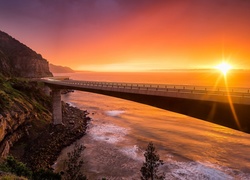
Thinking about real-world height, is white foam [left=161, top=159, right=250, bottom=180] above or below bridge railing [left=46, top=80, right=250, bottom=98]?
below

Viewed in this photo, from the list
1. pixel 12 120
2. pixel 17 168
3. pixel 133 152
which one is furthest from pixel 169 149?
pixel 12 120

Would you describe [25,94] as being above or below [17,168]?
above

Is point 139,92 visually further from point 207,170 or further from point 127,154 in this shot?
point 207,170

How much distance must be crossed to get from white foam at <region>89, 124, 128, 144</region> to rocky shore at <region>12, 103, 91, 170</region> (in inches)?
124

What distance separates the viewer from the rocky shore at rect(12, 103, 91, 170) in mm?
31231

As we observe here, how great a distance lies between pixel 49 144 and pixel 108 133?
16041mm

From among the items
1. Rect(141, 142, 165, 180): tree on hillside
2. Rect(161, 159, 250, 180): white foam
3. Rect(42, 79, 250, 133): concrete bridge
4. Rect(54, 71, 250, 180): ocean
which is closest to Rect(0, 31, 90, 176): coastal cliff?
Rect(54, 71, 250, 180): ocean

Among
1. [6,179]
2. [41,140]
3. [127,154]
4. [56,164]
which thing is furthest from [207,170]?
[41,140]

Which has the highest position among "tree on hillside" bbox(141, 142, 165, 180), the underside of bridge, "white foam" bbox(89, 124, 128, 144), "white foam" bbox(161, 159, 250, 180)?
the underside of bridge

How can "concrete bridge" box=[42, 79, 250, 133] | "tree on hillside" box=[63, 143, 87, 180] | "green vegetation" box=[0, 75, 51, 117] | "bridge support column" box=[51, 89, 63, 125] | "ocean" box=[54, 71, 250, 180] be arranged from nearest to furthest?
"concrete bridge" box=[42, 79, 250, 133]
"tree on hillside" box=[63, 143, 87, 180]
"ocean" box=[54, 71, 250, 180]
"green vegetation" box=[0, 75, 51, 117]
"bridge support column" box=[51, 89, 63, 125]

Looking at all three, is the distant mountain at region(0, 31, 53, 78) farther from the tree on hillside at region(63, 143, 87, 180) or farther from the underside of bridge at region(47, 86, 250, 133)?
the underside of bridge at region(47, 86, 250, 133)

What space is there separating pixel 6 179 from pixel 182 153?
3252cm

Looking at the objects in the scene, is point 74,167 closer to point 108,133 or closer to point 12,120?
point 12,120

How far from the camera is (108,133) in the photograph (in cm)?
5009
